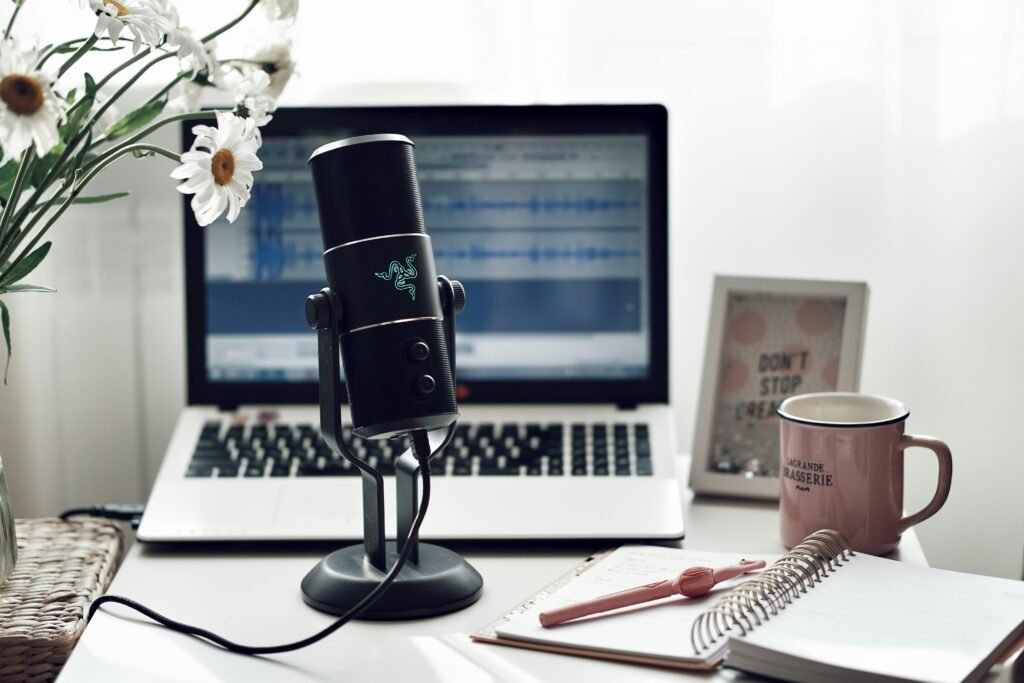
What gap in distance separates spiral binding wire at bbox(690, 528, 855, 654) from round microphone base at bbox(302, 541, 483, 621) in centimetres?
16

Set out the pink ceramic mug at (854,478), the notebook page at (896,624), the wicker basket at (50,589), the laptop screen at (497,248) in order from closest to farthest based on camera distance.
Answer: the notebook page at (896,624) → the wicker basket at (50,589) → the pink ceramic mug at (854,478) → the laptop screen at (497,248)

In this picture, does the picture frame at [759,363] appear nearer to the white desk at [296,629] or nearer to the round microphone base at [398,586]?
the white desk at [296,629]

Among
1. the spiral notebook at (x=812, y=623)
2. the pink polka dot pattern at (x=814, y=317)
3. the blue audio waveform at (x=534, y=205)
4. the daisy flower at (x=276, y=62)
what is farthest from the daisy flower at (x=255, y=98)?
the pink polka dot pattern at (x=814, y=317)

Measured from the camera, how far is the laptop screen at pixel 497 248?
101cm

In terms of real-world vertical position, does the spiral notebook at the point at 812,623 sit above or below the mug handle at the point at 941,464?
below

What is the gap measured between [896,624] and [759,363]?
0.39 m

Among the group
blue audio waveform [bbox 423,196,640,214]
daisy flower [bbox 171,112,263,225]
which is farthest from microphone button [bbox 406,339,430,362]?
blue audio waveform [bbox 423,196,640,214]

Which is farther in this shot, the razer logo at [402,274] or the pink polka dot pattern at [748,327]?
the pink polka dot pattern at [748,327]

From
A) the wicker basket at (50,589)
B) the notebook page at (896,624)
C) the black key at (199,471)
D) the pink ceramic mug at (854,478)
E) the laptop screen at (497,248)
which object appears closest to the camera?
the notebook page at (896,624)

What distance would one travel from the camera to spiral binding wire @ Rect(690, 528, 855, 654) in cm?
64

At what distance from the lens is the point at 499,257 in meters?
1.04

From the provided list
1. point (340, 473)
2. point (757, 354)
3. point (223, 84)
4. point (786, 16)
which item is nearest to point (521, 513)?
point (340, 473)

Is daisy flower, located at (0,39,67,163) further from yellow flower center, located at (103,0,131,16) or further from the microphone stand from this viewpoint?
the microphone stand

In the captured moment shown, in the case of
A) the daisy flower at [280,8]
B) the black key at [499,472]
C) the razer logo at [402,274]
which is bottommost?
the black key at [499,472]
